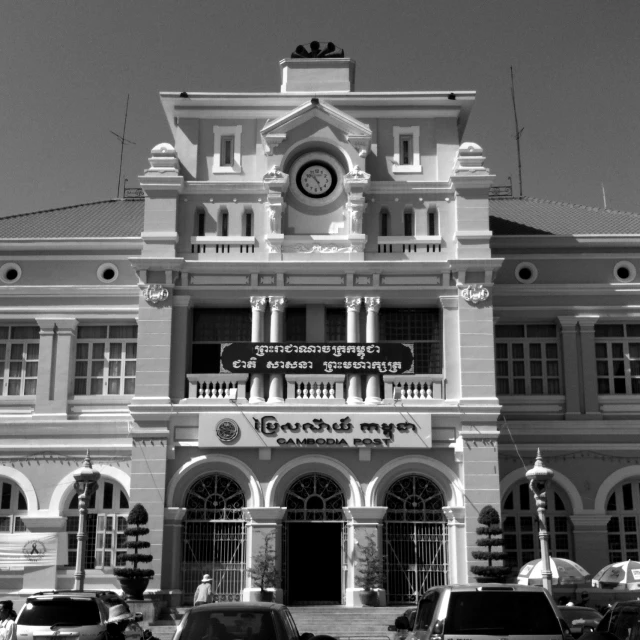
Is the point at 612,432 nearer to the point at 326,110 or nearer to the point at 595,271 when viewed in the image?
the point at 595,271

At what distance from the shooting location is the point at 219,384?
32.1 meters

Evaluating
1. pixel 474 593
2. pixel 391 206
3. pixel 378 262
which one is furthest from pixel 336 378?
pixel 474 593

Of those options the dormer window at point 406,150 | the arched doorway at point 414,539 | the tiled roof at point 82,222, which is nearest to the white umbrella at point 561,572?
the arched doorway at point 414,539

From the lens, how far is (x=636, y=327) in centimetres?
3553

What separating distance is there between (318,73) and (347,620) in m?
18.2

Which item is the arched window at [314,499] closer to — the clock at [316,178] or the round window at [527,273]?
the clock at [316,178]

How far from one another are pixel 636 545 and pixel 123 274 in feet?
62.2

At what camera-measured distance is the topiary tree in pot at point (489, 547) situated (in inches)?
1155

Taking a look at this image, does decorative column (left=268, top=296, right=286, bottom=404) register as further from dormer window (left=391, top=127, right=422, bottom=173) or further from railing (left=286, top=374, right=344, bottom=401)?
dormer window (left=391, top=127, right=422, bottom=173)

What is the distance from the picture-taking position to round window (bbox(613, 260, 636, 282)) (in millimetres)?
35625

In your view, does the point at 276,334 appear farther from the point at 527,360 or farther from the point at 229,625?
the point at 229,625

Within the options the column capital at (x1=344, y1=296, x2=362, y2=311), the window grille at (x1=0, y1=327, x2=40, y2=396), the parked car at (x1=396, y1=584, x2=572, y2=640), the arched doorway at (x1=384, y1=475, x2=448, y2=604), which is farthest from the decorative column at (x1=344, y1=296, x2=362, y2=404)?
the parked car at (x1=396, y1=584, x2=572, y2=640)

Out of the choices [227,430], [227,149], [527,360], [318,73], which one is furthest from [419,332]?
[318,73]

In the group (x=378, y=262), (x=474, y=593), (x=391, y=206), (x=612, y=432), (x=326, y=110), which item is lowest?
(x=474, y=593)
